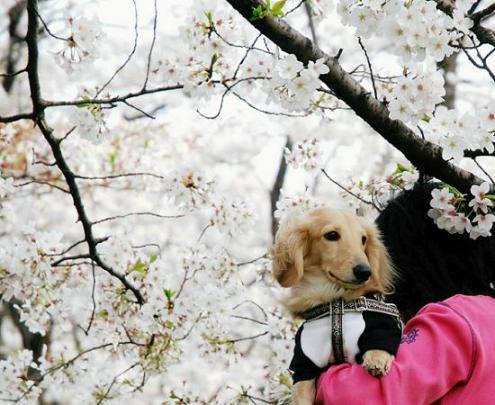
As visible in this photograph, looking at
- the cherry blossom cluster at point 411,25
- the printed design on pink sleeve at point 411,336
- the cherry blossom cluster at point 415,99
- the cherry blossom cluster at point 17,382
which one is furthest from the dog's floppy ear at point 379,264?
the cherry blossom cluster at point 17,382

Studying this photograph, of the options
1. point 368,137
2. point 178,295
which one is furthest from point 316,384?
point 368,137

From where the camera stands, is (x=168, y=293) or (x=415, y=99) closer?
(x=415, y=99)

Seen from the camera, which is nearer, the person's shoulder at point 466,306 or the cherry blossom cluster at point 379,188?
the person's shoulder at point 466,306

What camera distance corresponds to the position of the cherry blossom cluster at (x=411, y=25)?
222 centimetres

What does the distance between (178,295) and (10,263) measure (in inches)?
35.1

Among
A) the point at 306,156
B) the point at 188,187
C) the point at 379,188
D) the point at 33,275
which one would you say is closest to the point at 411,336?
the point at 379,188

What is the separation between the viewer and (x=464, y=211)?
237cm

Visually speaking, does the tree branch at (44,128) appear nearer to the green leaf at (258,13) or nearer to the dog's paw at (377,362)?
the green leaf at (258,13)

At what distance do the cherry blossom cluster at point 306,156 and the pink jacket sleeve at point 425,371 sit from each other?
2052 millimetres

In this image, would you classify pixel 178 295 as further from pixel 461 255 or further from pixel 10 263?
pixel 461 255

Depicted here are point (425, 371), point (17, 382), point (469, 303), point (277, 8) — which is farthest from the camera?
point (17, 382)

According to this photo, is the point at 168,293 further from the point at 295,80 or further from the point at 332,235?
the point at 295,80

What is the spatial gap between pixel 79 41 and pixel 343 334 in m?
1.91

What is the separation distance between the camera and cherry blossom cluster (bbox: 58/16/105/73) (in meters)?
3.30
